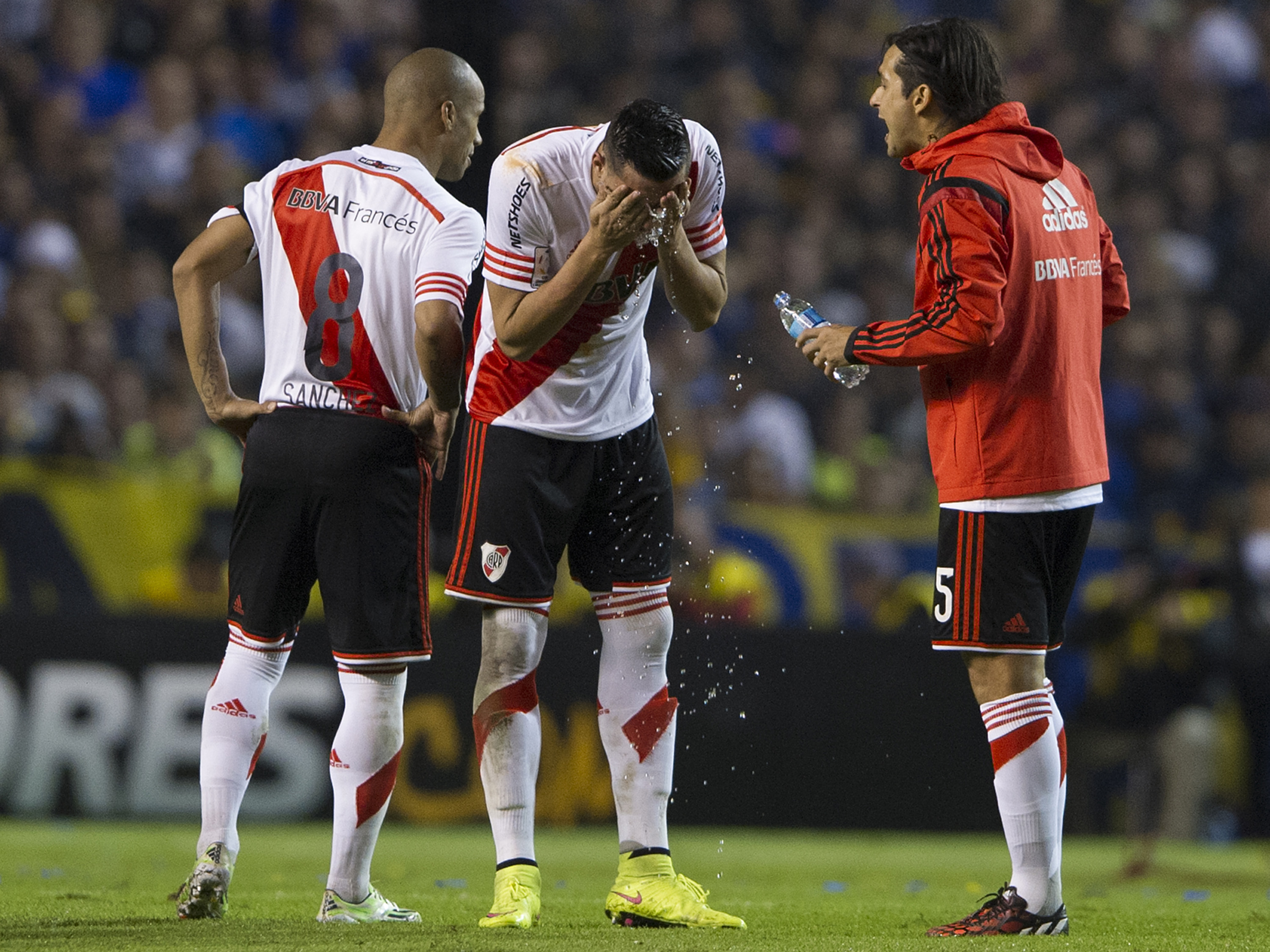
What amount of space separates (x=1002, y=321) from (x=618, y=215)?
39.2 inches

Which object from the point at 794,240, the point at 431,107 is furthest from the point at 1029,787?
the point at 794,240

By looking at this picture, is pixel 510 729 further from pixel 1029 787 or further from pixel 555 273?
pixel 1029 787

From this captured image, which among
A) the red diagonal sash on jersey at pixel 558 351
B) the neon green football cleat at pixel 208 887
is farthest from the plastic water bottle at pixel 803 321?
the neon green football cleat at pixel 208 887

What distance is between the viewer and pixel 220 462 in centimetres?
943

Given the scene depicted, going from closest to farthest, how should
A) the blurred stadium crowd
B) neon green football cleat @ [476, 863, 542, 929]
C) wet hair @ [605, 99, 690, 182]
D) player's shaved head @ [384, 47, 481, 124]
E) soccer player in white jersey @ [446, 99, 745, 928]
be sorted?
wet hair @ [605, 99, 690, 182] → neon green football cleat @ [476, 863, 542, 929] → soccer player in white jersey @ [446, 99, 745, 928] → player's shaved head @ [384, 47, 481, 124] → the blurred stadium crowd

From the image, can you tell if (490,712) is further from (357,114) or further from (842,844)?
(357,114)

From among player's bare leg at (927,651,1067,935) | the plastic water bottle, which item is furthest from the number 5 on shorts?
the plastic water bottle

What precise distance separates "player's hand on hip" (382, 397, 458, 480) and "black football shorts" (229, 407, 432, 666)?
0.09ft

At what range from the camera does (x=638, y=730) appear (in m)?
4.62

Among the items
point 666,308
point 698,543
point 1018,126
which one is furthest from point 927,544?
point 1018,126

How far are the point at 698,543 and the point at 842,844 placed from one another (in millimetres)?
1776

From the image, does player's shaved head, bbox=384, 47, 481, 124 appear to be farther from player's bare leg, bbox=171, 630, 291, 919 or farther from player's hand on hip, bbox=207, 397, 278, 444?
player's bare leg, bbox=171, 630, 291, 919

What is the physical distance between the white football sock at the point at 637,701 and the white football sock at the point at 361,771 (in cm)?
59

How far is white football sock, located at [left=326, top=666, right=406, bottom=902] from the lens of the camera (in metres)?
4.46
